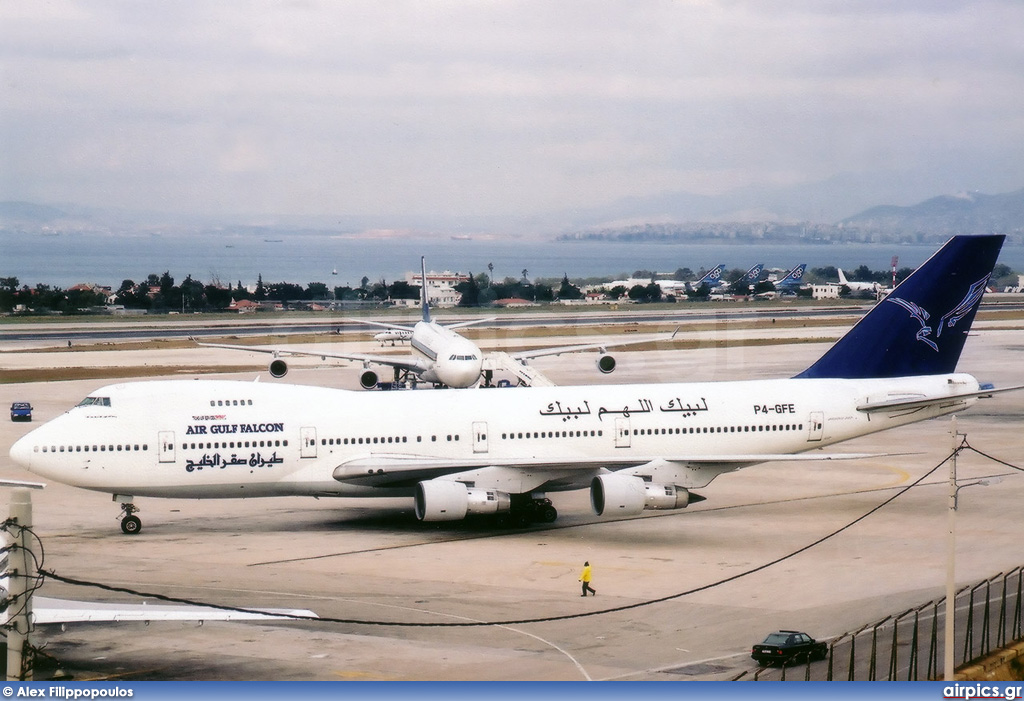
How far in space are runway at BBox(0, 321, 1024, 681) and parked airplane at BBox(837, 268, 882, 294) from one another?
61925 millimetres

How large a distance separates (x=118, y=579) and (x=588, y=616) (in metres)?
12.4

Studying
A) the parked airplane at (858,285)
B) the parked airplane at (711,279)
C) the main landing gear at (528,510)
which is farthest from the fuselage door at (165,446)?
the parked airplane at (711,279)

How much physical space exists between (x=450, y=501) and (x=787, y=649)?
13.8m

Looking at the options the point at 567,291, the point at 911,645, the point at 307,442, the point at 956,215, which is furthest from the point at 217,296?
the point at 911,645

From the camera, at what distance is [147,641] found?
2688 centimetres

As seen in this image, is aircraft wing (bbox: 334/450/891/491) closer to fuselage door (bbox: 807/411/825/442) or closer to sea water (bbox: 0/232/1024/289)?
fuselage door (bbox: 807/411/825/442)

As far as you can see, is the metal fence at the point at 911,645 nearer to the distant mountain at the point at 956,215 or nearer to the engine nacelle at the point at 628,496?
the engine nacelle at the point at 628,496

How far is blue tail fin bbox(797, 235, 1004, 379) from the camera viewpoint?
144 feet

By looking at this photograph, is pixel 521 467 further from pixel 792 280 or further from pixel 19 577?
pixel 792 280

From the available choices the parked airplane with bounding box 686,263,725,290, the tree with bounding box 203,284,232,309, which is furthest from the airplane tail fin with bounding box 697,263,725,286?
the tree with bounding box 203,284,232,309

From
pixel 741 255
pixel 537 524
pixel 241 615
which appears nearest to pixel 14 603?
pixel 241 615

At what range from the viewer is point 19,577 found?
17.2 m

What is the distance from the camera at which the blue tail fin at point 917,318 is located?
144 feet

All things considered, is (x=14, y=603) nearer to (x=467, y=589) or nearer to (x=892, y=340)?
(x=467, y=589)
